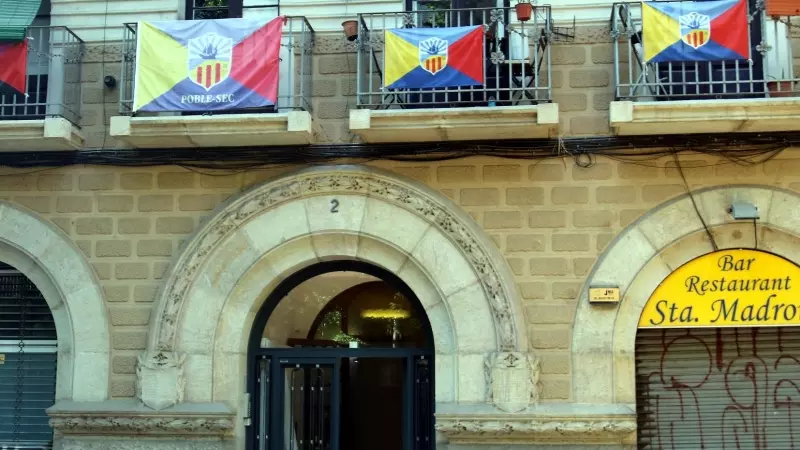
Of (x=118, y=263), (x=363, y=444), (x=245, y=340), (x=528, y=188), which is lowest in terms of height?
(x=363, y=444)

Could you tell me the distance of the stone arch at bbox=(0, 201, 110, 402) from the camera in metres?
10.2

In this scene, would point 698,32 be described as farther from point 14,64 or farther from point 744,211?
point 14,64

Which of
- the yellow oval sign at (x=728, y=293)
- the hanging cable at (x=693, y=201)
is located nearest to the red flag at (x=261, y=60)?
the hanging cable at (x=693, y=201)

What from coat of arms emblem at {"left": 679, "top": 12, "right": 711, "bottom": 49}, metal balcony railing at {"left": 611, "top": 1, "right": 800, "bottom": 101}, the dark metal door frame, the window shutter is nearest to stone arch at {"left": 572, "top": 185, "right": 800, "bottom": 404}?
metal balcony railing at {"left": 611, "top": 1, "right": 800, "bottom": 101}

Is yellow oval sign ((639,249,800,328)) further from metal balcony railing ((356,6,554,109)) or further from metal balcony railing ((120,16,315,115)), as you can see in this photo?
metal balcony railing ((120,16,315,115))

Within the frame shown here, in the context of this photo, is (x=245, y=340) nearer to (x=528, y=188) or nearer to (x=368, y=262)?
(x=368, y=262)

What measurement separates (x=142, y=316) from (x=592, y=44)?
5.56 m

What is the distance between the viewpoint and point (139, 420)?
9906mm

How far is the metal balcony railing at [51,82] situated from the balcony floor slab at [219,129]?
0.99 m

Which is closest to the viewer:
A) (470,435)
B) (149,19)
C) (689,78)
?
(470,435)

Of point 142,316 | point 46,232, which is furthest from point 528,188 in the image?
point 46,232

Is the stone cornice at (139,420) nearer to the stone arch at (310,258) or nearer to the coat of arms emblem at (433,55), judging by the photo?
the stone arch at (310,258)

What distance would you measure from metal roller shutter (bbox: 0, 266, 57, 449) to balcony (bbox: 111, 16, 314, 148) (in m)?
2.22

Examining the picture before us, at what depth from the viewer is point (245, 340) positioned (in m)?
10.4
